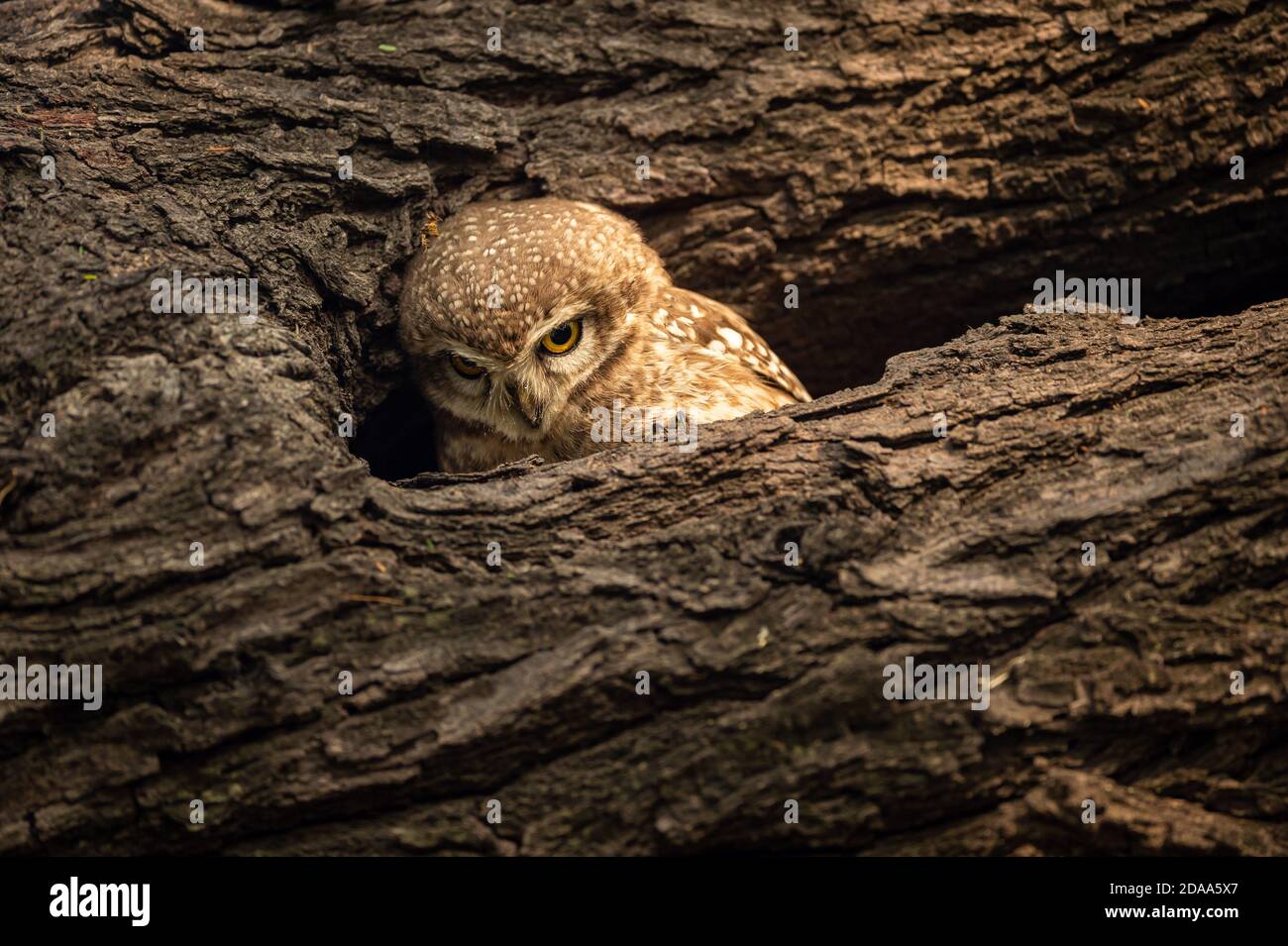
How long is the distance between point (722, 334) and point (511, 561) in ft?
5.87

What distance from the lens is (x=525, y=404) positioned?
396 centimetres

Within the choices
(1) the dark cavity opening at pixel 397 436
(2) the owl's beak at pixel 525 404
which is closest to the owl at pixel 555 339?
(2) the owl's beak at pixel 525 404

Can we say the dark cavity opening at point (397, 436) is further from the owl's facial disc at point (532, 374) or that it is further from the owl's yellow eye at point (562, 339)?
the owl's yellow eye at point (562, 339)

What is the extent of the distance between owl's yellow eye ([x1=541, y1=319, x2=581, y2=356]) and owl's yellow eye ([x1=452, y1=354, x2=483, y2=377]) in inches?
10.1

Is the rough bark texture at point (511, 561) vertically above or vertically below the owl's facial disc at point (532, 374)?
below

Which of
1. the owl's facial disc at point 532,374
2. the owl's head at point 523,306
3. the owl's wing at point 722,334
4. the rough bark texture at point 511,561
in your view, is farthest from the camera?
the owl's wing at point 722,334

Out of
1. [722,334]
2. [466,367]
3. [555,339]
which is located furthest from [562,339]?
[722,334]

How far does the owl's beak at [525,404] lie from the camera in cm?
395

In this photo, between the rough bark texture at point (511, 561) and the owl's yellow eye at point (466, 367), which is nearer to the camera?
the rough bark texture at point (511, 561)

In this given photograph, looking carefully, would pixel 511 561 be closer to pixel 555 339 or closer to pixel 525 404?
pixel 525 404

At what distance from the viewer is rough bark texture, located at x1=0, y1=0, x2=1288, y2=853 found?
8.25 feet

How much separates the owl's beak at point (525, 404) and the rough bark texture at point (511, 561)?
53cm

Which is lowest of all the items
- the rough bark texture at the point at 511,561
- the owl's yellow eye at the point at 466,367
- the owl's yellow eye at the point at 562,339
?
the rough bark texture at the point at 511,561
